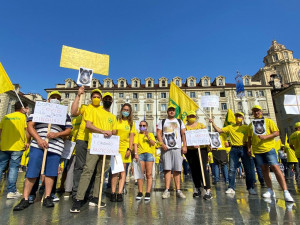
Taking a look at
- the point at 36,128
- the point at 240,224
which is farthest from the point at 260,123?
the point at 36,128

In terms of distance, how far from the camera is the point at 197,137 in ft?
15.4

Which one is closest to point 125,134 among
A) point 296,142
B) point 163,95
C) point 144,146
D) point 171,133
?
point 144,146

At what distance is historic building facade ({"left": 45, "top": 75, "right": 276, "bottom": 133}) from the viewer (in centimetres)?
3694

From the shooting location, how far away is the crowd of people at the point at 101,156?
3.52 m

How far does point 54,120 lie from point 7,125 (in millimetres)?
1842

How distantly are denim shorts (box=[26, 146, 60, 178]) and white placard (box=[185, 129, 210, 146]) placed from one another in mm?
2940

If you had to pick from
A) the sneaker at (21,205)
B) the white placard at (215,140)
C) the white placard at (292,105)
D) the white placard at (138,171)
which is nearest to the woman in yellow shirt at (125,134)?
the white placard at (138,171)

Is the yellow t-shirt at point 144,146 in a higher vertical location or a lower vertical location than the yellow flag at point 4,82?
lower

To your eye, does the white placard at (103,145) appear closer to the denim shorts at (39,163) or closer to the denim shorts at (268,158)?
the denim shorts at (39,163)

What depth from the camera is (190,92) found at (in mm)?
38562

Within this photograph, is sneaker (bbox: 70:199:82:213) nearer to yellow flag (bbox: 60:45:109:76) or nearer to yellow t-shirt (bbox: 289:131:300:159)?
yellow flag (bbox: 60:45:109:76)

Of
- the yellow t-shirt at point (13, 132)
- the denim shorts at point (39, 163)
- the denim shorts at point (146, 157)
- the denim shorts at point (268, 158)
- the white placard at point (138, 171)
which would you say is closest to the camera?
the denim shorts at point (39, 163)

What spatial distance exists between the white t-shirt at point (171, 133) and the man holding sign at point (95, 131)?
52.9 inches

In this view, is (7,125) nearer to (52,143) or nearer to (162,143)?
(52,143)
